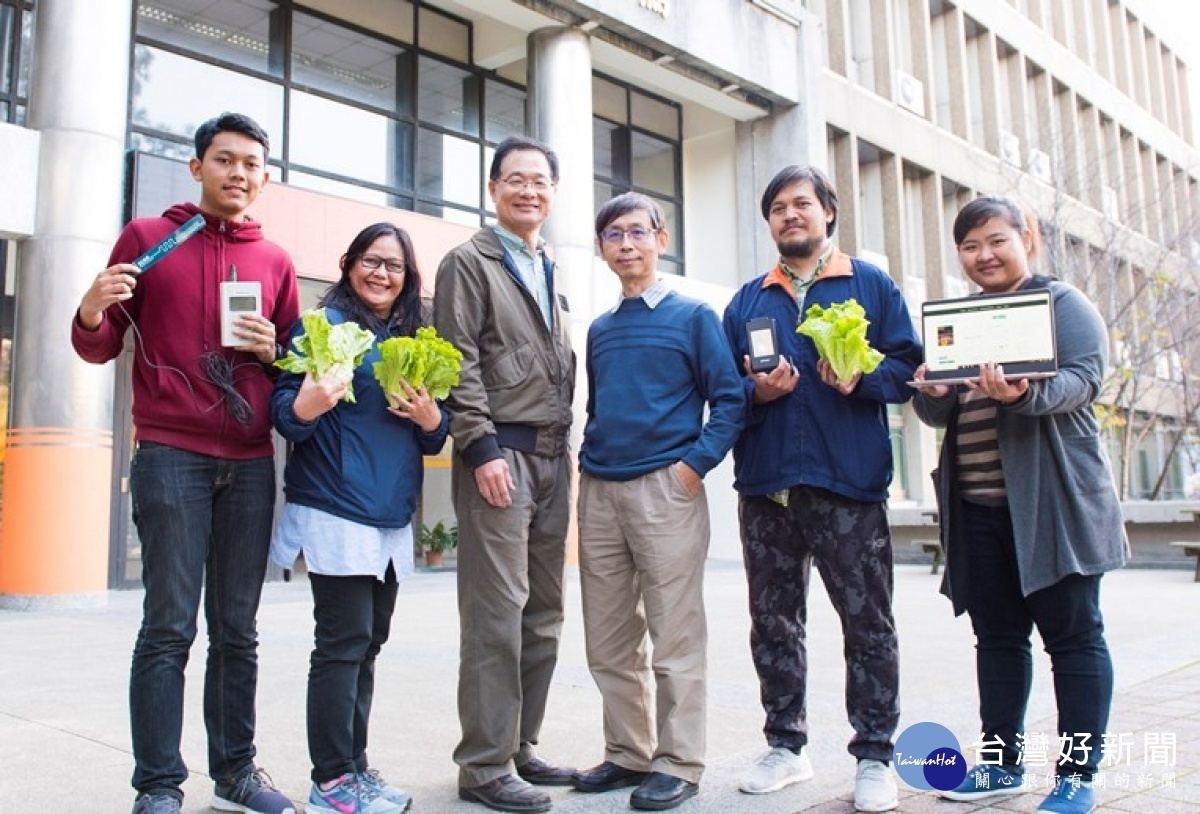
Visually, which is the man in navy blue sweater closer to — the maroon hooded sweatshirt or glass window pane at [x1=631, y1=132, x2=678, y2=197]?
the maroon hooded sweatshirt

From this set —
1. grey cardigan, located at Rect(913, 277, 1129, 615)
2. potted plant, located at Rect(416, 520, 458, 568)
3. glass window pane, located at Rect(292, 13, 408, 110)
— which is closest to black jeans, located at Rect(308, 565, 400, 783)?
grey cardigan, located at Rect(913, 277, 1129, 615)

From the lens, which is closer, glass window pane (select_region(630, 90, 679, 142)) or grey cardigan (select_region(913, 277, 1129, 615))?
grey cardigan (select_region(913, 277, 1129, 615))

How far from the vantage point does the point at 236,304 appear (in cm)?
327

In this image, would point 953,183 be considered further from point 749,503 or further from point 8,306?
point 749,503

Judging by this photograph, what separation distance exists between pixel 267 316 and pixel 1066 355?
2779 mm

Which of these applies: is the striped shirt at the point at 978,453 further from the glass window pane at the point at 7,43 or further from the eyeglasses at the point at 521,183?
the glass window pane at the point at 7,43

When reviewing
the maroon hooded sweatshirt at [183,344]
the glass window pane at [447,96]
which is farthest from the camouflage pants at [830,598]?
the glass window pane at [447,96]

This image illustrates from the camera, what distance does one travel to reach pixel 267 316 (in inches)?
141

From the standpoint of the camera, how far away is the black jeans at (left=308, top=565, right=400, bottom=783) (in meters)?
3.32

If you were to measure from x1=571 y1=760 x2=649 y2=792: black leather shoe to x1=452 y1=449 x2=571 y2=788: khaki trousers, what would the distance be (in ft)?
0.84

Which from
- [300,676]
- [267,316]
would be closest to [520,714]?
[267,316]

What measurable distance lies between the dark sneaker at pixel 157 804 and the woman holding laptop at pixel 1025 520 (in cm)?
257

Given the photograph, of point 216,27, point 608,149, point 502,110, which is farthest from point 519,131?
point 216,27

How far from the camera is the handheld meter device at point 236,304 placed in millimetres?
3254
